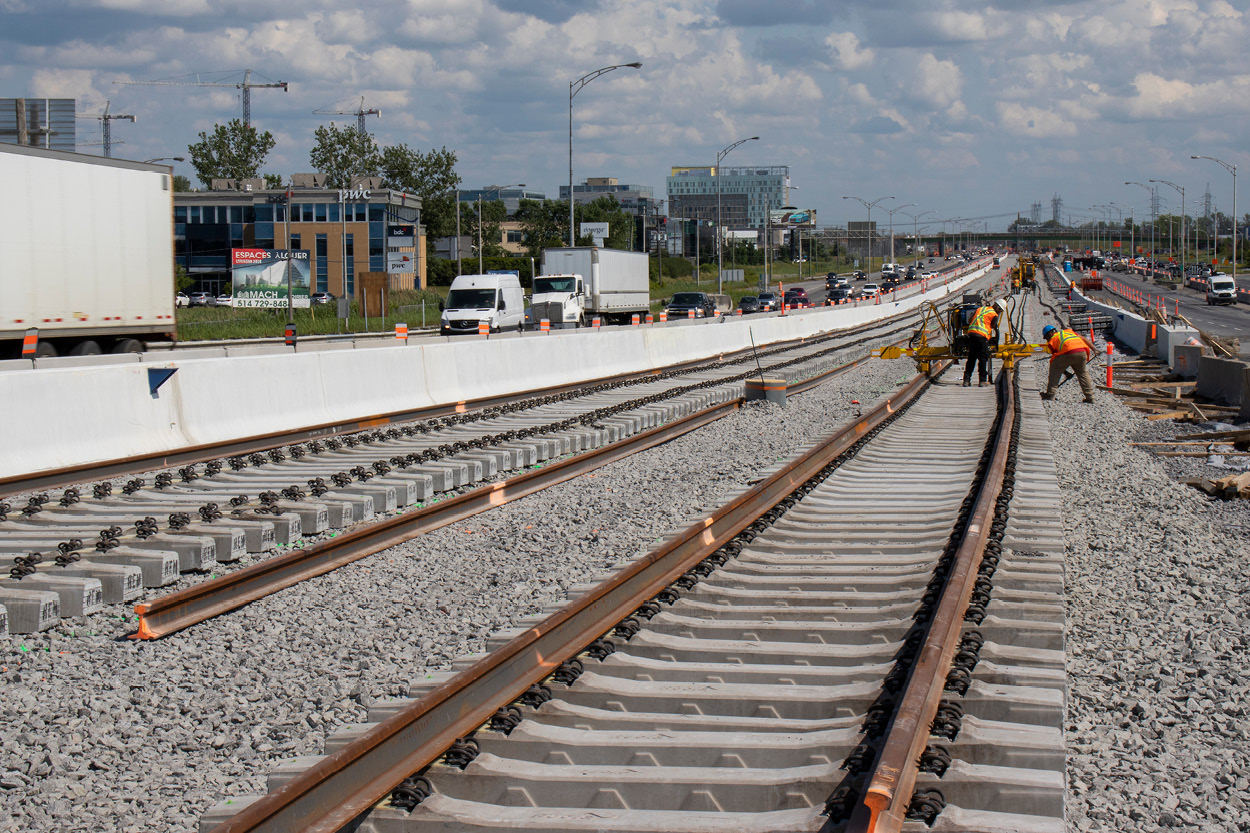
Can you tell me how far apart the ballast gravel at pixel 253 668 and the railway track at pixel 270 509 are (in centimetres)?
18

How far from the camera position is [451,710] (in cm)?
503

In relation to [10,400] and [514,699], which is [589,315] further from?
[514,699]

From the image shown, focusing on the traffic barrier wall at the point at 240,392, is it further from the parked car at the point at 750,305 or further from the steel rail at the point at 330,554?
the parked car at the point at 750,305

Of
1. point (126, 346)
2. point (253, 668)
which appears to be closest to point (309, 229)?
point (126, 346)

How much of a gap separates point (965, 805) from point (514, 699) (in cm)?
194

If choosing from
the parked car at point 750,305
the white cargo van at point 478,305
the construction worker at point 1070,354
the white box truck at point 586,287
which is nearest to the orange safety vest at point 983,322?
the construction worker at point 1070,354

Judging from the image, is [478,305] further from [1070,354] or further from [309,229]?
[309,229]

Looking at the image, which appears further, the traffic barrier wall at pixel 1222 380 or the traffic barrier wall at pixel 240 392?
the traffic barrier wall at pixel 1222 380

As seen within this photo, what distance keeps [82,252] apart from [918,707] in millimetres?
21972

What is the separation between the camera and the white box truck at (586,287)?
45812mm

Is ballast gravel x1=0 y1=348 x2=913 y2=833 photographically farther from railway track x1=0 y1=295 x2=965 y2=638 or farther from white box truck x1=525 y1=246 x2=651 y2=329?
white box truck x1=525 y1=246 x2=651 y2=329

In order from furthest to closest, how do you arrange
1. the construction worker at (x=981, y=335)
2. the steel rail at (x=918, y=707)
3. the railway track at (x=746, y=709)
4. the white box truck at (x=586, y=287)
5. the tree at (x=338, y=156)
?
the tree at (x=338, y=156) < the white box truck at (x=586, y=287) < the construction worker at (x=981, y=335) < the railway track at (x=746, y=709) < the steel rail at (x=918, y=707)

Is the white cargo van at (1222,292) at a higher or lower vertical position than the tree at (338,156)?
lower

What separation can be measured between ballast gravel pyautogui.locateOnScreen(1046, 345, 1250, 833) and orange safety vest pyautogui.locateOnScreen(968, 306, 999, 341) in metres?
11.7
